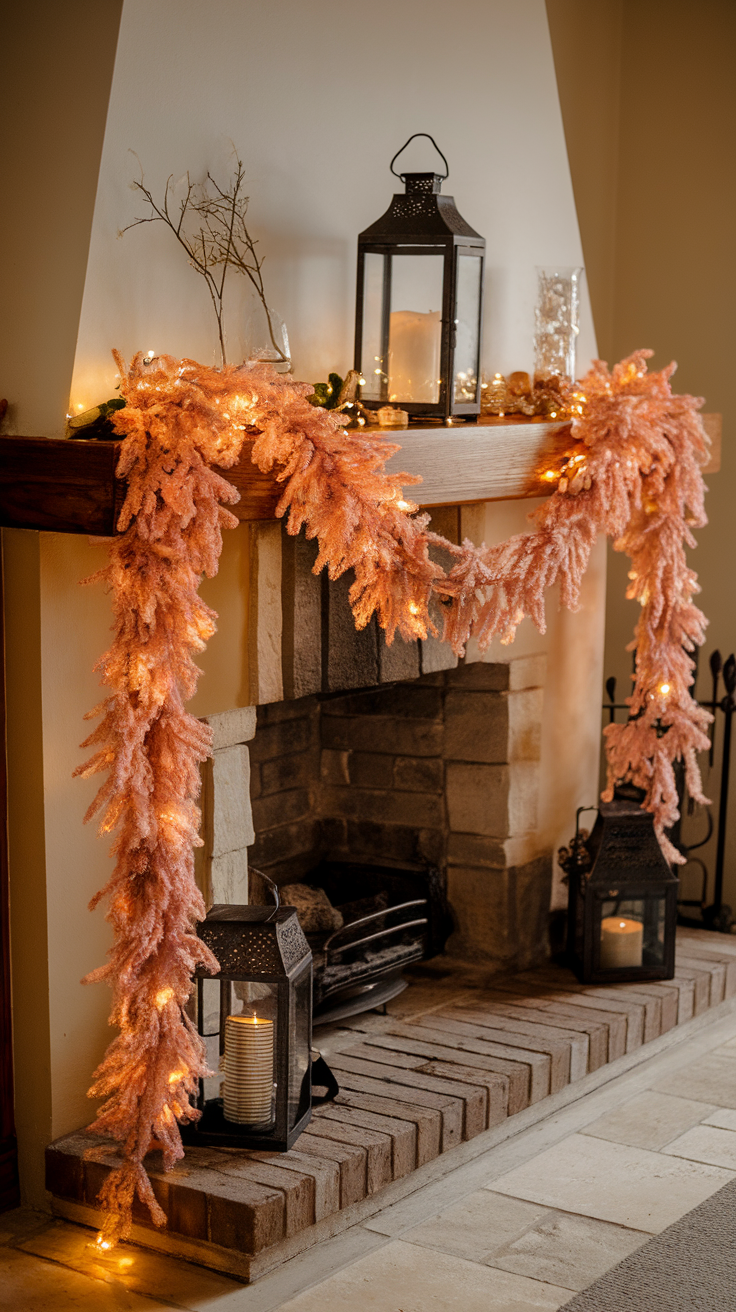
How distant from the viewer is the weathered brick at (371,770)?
390 centimetres

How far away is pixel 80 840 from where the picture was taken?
8.89 feet

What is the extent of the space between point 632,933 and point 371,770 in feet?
2.68

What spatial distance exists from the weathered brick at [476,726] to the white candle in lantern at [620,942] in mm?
506

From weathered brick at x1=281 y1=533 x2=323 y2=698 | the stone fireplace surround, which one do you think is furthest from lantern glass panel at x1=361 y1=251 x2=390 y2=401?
the stone fireplace surround

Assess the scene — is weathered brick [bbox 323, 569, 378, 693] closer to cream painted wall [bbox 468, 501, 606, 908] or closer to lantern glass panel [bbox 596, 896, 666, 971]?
cream painted wall [bbox 468, 501, 606, 908]

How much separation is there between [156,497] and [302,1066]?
3.72ft

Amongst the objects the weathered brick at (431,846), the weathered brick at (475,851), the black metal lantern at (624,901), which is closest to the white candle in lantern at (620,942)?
the black metal lantern at (624,901)

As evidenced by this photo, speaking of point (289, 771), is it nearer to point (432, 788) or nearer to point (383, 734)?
point (383, 734)

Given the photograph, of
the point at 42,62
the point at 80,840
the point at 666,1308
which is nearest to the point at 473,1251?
the point at 666,1308

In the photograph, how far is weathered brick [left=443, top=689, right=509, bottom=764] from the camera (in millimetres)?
3709

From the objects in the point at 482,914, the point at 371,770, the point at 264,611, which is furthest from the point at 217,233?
the point at 482,914

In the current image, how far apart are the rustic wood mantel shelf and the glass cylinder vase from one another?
1.03 ft

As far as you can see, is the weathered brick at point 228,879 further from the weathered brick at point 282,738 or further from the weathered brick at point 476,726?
the weathered brick at point 476,726

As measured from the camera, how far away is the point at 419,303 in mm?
3039
